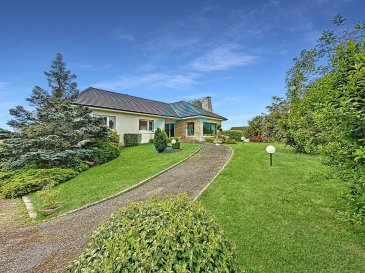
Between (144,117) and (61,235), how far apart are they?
815 inches

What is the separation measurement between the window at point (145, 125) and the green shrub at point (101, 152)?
26.2ft

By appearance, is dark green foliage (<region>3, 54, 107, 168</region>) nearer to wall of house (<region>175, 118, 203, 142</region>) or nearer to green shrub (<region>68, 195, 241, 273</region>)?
green shrub (<region>68, 195, 241, 273</region>)

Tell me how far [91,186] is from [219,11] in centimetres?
1186

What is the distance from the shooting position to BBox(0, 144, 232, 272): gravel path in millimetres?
4830

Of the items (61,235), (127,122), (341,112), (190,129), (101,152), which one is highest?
(127,122)

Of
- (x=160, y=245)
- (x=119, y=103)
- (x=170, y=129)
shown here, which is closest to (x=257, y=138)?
(x=170, y=129)

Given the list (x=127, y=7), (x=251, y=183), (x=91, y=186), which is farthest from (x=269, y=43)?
(x=91, y=186)

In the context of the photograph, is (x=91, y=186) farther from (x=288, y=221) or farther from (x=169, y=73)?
(x=169, y=73)

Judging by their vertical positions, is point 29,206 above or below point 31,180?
below

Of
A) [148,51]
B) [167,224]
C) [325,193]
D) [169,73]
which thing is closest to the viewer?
[167,224]

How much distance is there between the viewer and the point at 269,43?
1462 centimetres

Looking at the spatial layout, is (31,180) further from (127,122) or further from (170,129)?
(170,129)

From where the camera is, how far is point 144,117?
26141 mm

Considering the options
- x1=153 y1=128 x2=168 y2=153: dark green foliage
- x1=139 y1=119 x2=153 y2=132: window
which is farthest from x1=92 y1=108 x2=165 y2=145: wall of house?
x1=153 y1=128 x2=168 y2=153: dark green foliage
